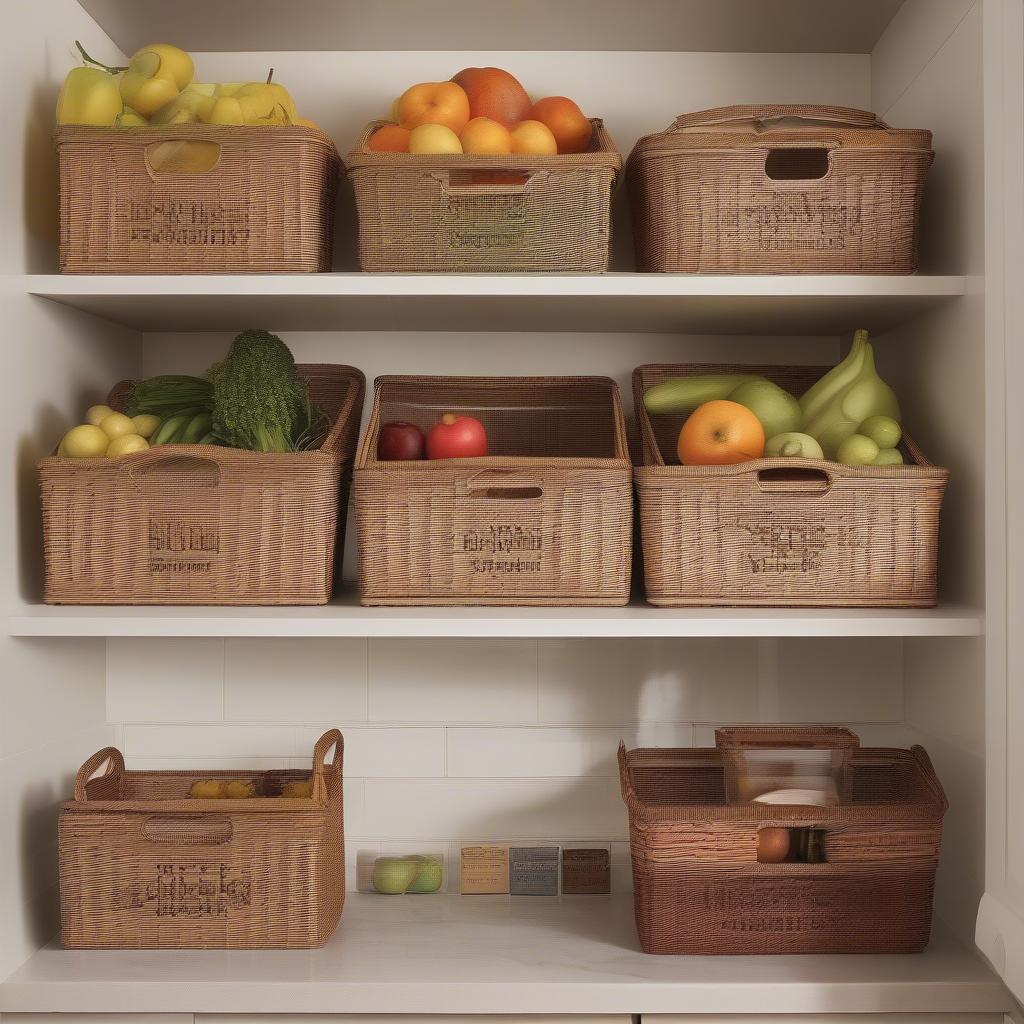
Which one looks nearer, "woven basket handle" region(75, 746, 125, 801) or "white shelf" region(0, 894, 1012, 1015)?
"white shelf" region(0, 894, 1012, 1015)

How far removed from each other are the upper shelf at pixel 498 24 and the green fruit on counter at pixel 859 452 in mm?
644

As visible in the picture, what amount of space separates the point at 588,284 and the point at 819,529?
429mm

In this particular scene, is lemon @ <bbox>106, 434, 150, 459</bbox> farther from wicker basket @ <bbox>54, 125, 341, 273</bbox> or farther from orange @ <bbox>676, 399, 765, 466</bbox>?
orange @ <bbox>676, 399, 765, 466</bbox>

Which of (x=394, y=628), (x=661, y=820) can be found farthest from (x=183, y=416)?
(x=661, y=820)

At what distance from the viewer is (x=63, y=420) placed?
150 cm

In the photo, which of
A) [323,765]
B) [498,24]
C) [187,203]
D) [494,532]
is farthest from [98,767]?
[498,24]

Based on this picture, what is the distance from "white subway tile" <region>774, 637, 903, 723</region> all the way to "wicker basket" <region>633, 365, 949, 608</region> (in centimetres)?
35

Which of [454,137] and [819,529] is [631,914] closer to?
[819,529]

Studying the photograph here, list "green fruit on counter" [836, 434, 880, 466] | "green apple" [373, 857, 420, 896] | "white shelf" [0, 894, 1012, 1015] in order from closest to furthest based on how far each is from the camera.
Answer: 1. "white shelf" [0, 894, 1012, 1015]
2. "green fruit on counter" [836, 434, 880, 466]
3. "green apple" [373, 857, 420, 896]

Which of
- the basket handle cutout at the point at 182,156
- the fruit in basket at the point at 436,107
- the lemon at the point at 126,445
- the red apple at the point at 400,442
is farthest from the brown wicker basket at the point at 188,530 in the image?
the fruit in basket at the point at 436,107

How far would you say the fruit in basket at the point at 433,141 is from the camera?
4.56ft

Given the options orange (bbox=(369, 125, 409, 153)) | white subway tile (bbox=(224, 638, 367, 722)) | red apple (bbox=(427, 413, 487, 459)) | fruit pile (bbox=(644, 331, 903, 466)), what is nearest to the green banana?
fruit pile (bbox=(644, 331, 903, 466))

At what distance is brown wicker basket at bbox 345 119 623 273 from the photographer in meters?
1.38

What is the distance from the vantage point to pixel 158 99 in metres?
1.44
